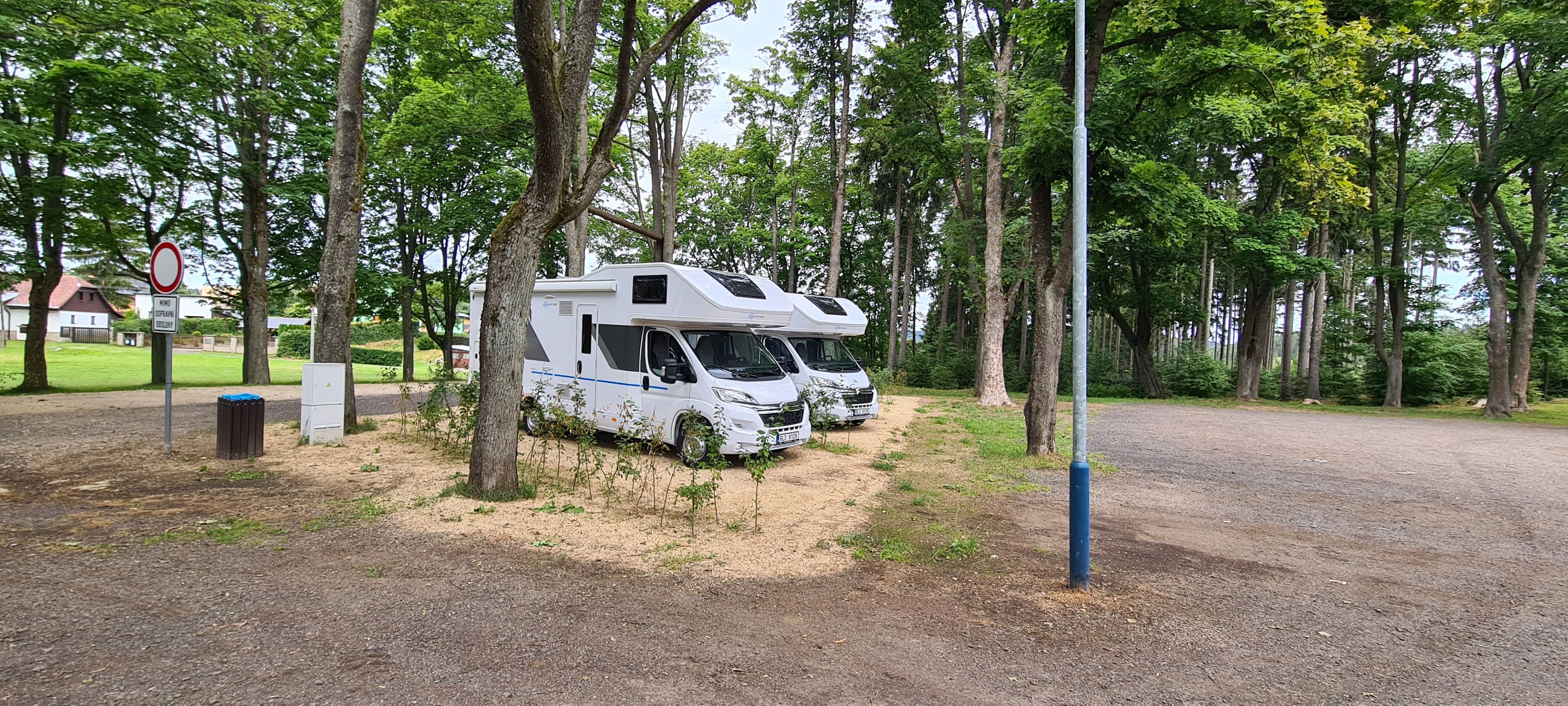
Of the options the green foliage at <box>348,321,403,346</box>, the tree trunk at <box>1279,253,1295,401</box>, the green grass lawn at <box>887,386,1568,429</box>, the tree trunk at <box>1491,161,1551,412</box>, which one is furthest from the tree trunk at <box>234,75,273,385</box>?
the tree trunk at <box>1491,161,1551,412</box>

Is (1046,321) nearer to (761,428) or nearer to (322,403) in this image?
(761,428)

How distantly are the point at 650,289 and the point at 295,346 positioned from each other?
4735cm

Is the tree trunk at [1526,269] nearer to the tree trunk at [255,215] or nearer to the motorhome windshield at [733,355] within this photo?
the motorhome windshield at [733,355]

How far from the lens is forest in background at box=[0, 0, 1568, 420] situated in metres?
9.59

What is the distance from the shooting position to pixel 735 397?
8.96 meters

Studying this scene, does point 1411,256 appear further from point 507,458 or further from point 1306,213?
point 507,458

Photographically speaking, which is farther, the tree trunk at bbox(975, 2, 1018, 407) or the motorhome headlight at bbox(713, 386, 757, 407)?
the tree trunk at bbox(975, 2, 1018, 407)

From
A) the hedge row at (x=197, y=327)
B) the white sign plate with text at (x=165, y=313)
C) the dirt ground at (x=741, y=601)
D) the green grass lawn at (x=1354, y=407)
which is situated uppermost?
the hedge row at (x=197, y=327)

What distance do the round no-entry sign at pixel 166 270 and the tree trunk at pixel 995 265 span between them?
56.3 ft

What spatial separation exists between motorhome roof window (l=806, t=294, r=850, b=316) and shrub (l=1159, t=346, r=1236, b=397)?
21.0 m

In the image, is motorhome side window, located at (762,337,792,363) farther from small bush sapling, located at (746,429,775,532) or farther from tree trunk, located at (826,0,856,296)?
tree trunk, located at (826,0,856,296)

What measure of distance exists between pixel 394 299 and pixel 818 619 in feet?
82.8

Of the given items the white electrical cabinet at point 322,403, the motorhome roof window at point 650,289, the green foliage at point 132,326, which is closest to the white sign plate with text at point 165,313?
the white electrical cabinet at point 322,403

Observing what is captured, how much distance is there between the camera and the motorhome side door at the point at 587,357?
395 inches
